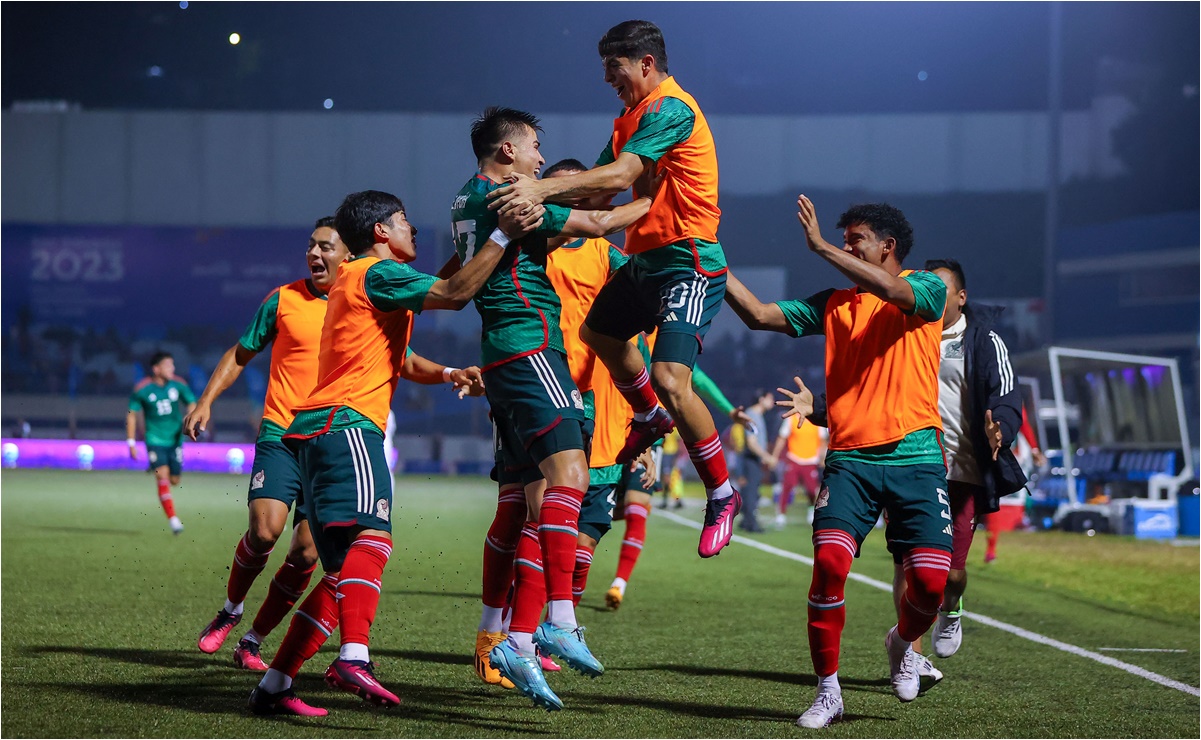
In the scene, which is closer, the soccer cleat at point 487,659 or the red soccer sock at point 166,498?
the soccer cleat at point 487,659

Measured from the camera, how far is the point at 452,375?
5824 mm

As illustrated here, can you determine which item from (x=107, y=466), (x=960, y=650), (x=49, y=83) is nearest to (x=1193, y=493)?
(x=960, y=650)

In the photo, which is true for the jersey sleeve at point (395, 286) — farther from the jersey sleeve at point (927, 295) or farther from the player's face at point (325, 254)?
the jersey sleeve at point (927, 295)

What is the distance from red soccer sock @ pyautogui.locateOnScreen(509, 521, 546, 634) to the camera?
5.18 meters

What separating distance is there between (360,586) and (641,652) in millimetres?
2827

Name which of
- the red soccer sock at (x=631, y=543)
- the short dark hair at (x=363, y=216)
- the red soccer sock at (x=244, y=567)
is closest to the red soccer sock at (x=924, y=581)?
the short dark hair at (x=363, y=216)

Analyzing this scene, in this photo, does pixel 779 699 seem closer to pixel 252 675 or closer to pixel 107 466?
pixel 252 675

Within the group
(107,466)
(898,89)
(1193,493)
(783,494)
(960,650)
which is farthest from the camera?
(898,89)

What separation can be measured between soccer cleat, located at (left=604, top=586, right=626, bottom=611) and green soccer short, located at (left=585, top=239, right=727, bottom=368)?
14.4ft

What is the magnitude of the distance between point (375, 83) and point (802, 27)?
1388cm

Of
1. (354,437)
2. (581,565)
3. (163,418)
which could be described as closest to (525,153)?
(354,437)

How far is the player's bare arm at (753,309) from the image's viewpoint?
5.73m

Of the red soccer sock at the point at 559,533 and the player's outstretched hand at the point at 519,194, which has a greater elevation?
the player's outstretched hand at the point at 519,194

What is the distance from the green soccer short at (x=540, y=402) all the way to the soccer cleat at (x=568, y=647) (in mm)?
707
